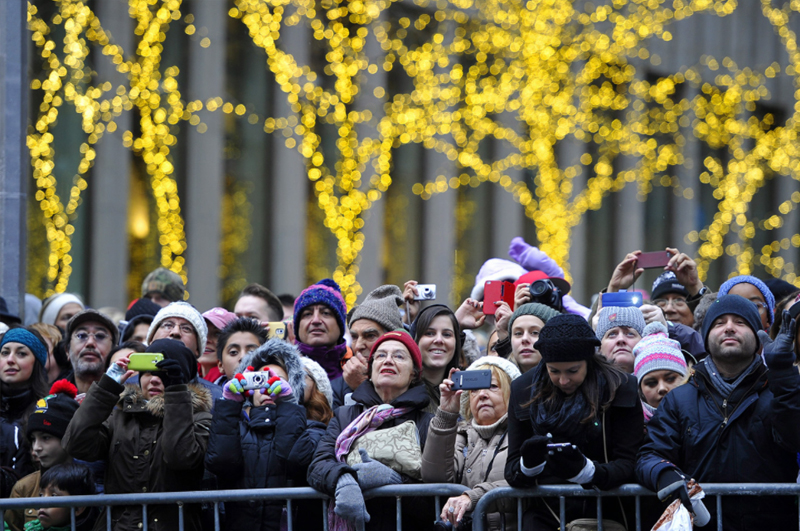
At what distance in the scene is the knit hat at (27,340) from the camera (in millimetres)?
5945

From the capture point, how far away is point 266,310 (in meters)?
7.02

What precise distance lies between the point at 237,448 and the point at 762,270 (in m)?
20.1

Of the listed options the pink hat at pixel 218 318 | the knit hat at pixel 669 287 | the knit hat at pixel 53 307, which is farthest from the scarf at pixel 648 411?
the knit hat at pixel 53 307

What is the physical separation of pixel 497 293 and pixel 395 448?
202 centimetres

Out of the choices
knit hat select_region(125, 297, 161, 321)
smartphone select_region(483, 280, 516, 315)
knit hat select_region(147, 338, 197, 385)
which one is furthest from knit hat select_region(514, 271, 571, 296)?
knit hat select_region(125, 297, 161, 321)

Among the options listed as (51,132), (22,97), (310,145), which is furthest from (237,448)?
(310,145)

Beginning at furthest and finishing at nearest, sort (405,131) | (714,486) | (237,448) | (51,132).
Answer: (405,131) → (51,132) → (237,448) → (714,486)

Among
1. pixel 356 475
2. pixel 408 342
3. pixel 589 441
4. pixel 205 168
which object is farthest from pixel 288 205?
pixel 589 441

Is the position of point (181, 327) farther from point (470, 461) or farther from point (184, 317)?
point (470, 461)

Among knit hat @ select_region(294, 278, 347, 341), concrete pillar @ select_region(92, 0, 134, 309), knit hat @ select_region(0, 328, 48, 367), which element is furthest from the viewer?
concrete pillar @ select_region(92, 0, 134, 309)

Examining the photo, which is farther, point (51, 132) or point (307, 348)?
point (51, 132)

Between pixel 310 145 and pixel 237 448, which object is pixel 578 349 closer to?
pixel 237 448

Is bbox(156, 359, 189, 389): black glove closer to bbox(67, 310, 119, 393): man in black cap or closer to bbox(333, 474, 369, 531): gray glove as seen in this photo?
bbox(333, 474, 369, 531): gray glove

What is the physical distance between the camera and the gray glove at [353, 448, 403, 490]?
4.58 metres
